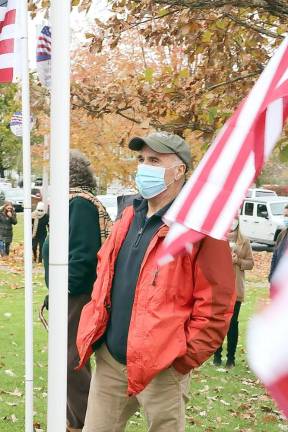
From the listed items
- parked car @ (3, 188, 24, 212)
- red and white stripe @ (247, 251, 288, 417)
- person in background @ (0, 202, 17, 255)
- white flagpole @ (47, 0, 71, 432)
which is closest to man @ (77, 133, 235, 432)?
white flagpole @ (47, 0, 71, 432)

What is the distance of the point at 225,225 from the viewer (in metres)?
1.86

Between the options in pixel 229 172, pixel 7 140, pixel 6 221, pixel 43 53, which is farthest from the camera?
pixel 7 140

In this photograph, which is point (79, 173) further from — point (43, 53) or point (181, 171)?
point (43, 53)

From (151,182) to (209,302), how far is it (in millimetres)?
671

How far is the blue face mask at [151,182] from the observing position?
3742 millimetres

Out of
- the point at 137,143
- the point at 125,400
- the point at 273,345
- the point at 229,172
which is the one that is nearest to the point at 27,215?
the point at 137,143

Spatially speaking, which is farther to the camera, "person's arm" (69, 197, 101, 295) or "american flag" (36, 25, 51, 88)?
"american flag" (36, 25, 51, 88)

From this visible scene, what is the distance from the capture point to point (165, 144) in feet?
12.6

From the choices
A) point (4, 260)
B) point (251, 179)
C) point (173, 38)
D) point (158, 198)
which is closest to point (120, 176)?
point (4, 260)

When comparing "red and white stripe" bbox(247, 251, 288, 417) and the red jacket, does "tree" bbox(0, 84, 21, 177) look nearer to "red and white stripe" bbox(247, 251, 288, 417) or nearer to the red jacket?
the red jacket

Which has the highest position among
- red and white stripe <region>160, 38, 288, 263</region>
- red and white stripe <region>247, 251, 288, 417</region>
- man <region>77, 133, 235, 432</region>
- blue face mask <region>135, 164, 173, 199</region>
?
red and white stripe <region>160, 38, 288, 263</region>

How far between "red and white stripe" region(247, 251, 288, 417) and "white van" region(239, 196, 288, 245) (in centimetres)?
2668

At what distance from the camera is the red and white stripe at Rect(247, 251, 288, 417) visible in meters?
1.58

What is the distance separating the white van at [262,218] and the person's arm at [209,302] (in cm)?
2470
